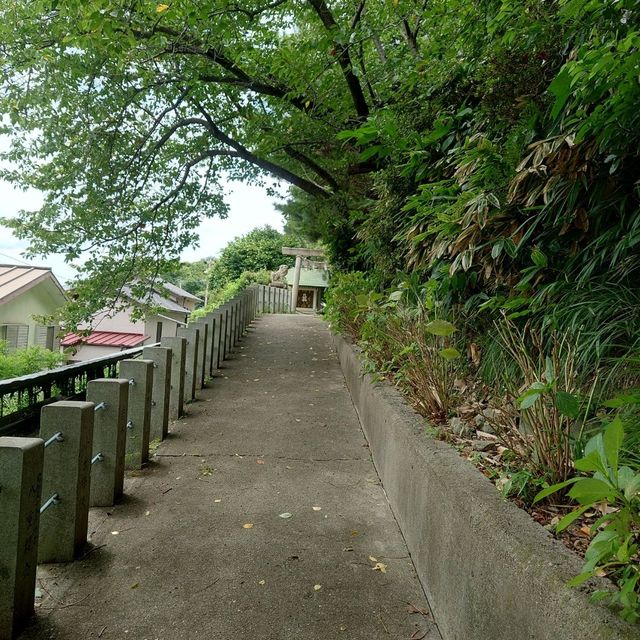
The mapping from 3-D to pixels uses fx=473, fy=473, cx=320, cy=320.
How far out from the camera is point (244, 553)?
2.69 metres

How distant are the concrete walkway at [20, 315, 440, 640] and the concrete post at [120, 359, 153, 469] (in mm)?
146

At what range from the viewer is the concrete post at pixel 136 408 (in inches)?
150

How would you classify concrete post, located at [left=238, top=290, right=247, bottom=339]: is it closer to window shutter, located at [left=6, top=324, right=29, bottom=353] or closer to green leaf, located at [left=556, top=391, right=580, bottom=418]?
green leaf, located at [left=556, top=391, right=580, bottom=418]

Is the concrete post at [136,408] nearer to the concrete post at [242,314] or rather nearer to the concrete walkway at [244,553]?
the concrete walkway at [244,553]

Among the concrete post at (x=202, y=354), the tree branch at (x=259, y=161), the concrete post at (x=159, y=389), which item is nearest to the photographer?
the concrete post at (x=159, y=389)

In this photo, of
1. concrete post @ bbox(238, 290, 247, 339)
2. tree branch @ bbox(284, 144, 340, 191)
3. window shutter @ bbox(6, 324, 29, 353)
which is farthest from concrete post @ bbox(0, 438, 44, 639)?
window shutter @ bbox(6, 324, 29, 353)

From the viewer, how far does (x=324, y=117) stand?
782 centimetres

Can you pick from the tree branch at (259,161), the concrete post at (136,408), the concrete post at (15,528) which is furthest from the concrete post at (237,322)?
the concrete post at (15,528)

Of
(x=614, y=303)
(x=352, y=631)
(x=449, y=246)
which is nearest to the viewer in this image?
(x=352, y=631)

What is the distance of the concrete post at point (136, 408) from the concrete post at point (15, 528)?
5.73 feet

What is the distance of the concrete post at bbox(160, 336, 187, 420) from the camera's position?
5.12m

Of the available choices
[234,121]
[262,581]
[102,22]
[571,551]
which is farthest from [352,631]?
[234,121]

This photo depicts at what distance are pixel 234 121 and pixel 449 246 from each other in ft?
31.2

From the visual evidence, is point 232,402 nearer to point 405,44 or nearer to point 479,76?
point 479,76
